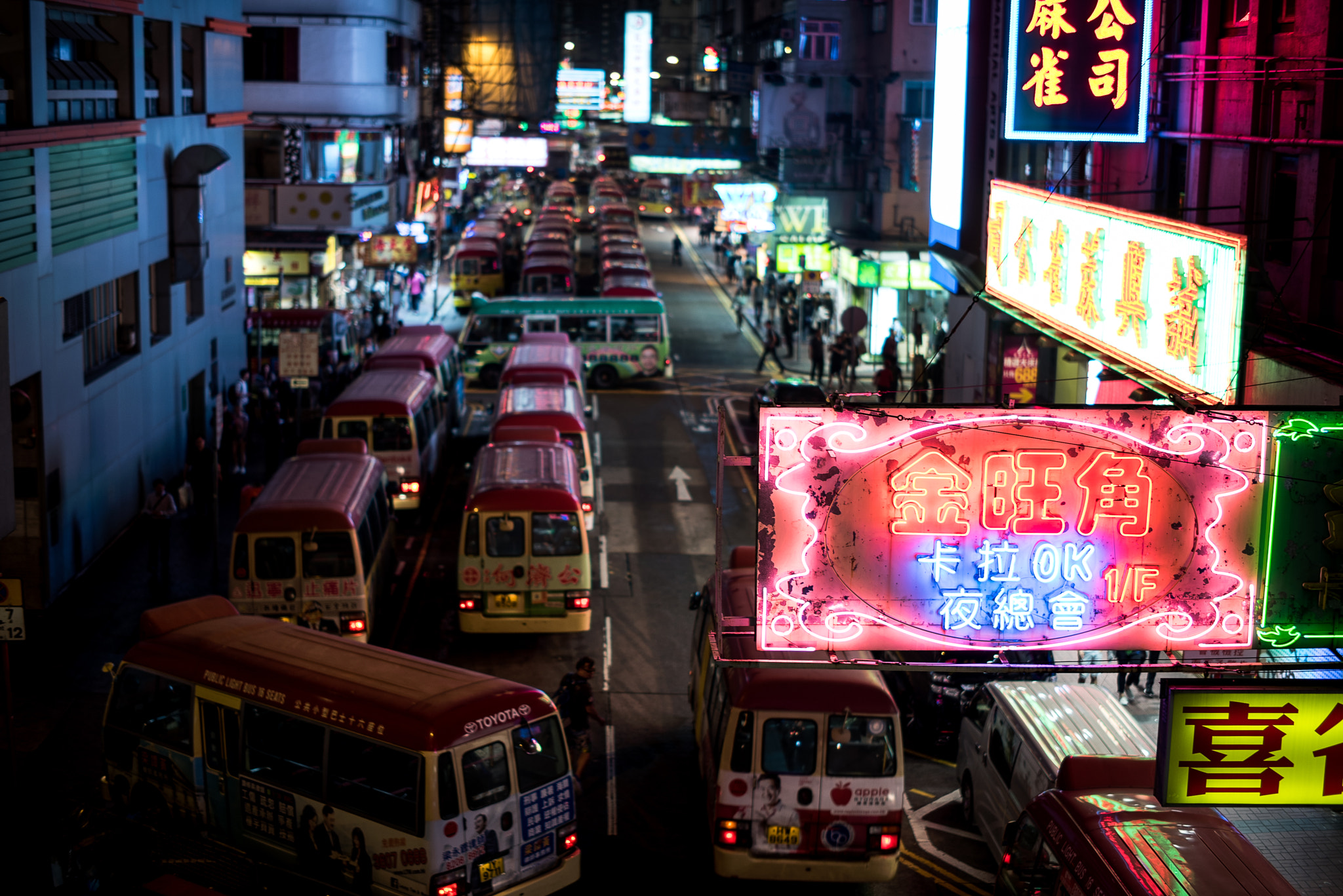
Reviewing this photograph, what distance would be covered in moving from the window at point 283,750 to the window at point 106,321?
11.9 metres

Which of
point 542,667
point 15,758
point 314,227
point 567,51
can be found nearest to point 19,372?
point 15,758

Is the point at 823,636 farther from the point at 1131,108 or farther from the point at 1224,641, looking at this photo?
the point at 1131,108

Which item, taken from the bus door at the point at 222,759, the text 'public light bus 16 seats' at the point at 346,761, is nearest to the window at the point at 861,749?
the text 'public light bus 16 seats' at the point at 346,761

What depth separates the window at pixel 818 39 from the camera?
1745 inches

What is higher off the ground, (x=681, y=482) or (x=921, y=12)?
(x=921, y=12)

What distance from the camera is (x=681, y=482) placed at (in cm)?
2958

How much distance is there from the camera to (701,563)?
23.9 meters

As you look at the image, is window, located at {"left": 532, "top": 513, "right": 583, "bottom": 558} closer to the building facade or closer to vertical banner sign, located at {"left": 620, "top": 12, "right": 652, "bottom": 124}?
the building facade

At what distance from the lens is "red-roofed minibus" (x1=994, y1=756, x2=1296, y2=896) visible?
28.5 ft

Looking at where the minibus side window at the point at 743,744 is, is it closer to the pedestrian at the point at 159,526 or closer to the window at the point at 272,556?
the window at the point at 272,556

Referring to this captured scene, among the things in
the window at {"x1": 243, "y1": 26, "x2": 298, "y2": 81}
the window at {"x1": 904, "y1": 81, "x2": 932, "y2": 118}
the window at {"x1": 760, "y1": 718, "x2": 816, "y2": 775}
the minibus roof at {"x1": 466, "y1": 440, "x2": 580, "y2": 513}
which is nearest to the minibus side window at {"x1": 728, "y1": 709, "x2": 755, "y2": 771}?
the window at {"x1": 760, "y1": 718, "x2": 816, "y2": 775}

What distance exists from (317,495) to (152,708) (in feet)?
18.5

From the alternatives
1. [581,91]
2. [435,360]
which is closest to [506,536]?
[435,360]

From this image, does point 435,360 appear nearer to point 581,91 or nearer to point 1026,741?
point 1026,741
